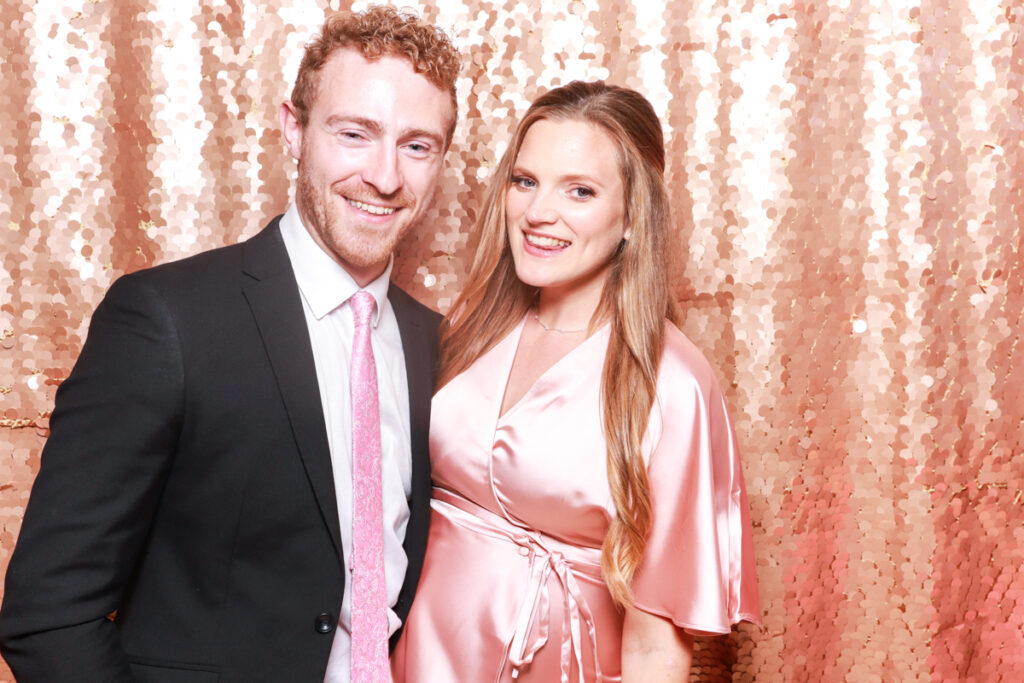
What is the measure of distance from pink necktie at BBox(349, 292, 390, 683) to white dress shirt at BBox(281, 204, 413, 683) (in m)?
0.02

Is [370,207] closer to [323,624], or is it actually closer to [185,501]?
[185,501]

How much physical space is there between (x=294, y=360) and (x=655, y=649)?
76 cm

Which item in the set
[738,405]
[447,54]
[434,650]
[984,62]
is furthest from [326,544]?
[984,62]

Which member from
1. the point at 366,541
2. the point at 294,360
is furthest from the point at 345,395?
the point at 366,541

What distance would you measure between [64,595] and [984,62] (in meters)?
2.04

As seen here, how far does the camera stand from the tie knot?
1.43 meters

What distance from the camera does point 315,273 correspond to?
142cm

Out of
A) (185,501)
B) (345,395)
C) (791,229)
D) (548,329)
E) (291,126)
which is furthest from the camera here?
(791,229)

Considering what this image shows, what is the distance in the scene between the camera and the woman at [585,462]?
4.68ft

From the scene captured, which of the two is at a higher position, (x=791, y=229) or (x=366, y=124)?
(x=366, y=124)

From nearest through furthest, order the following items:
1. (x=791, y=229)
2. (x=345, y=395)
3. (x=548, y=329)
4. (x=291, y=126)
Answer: (x=345, y=395)
(x=291, y=126)
(x=548, y=329)
(x=791, y=229)

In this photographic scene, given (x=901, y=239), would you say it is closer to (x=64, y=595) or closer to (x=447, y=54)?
(x=447, y=54)

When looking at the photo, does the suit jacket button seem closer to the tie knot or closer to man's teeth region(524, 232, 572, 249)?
the tie knot

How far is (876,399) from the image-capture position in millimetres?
1924
